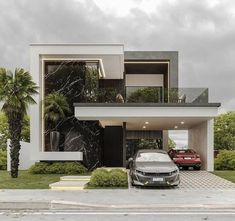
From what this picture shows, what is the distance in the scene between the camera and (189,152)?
27047 mm

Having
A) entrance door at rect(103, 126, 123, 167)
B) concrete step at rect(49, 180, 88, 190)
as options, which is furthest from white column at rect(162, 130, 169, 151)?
concrete step at rect(49, 180, 88, 190)

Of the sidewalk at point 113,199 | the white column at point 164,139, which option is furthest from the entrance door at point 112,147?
the sidewalk at point 113,199

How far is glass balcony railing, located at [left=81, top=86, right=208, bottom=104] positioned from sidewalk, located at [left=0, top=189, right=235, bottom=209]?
9.64 m

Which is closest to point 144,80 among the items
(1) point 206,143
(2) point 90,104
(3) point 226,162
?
(3) point 226,162

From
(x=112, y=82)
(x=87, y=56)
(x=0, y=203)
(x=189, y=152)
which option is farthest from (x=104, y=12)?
(x=112, y=82)

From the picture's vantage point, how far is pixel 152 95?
2458 cm

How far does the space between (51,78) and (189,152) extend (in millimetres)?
9550

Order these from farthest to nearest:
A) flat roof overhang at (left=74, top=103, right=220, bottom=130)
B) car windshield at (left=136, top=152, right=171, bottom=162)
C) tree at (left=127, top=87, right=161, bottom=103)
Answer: tree at (left=127, top=87, right=161, bottom=103) < flat roof overhang at (left=74, top=103, right=220, bottom=130) < car windshield at (left=136, top=152, right=171, bottom=162)

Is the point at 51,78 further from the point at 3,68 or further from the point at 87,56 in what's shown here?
the point at 3,68

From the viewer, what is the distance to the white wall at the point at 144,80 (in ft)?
133

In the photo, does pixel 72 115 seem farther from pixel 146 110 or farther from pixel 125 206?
pixel 125 206

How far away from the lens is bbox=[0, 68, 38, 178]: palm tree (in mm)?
20594

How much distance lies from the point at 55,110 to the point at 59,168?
360 cm

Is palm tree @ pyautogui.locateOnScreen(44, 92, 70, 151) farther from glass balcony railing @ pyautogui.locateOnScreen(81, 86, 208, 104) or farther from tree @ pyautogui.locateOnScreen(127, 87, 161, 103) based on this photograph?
tree @ pyautogui.locateOnScreen(127, 87, 161, 103)
